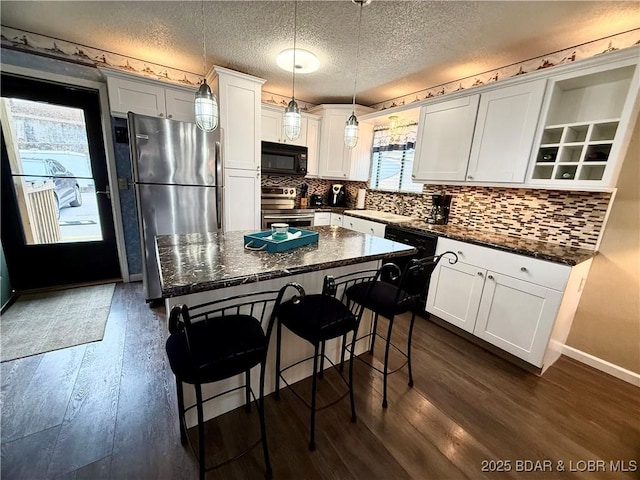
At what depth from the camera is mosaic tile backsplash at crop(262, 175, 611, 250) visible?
6.72ft

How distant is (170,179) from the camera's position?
258 cm

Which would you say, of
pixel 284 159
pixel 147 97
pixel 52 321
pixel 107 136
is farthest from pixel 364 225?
pixel 52 321

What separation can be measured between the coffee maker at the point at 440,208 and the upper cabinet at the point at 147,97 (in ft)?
9.72

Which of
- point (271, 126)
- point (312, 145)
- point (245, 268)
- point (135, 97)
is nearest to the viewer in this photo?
point (245, 268)

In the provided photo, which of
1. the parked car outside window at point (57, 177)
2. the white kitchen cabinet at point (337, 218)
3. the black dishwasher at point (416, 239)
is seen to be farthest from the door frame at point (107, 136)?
the black dishwasher at point (416, 239)

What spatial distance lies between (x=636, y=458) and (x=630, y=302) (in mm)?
1087

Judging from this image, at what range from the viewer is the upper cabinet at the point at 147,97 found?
2.62 metres

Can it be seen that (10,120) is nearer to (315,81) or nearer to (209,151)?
(209,151)

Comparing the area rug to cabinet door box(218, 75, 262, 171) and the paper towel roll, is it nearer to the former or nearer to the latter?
cabinet door box(218, 75, 262, 171)

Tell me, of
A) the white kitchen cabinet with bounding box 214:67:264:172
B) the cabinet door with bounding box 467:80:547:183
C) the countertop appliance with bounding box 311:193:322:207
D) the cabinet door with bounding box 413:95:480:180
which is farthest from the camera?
the countertop appliance with bounding box 311:193:322:207

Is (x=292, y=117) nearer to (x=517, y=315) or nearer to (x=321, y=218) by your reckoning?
(x=321, y=218)

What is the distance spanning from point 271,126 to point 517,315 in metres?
3.37

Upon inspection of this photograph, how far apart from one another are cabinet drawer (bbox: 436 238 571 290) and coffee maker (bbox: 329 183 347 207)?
2112 millimetres

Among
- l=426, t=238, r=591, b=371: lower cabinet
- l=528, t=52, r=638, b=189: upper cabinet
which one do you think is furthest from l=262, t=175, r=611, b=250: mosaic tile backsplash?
l=426, t=238, r=591, b=371: lower cabinet
